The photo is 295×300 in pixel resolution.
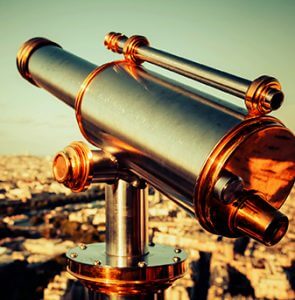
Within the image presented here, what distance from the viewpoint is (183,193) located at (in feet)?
2.48

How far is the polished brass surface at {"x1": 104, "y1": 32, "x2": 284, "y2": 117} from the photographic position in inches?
28.0

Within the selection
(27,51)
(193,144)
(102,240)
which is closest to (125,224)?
(193,144)

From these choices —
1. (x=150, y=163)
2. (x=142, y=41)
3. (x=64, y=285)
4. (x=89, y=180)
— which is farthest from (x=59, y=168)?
(x=64, y=285)

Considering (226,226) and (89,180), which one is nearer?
(226,226)

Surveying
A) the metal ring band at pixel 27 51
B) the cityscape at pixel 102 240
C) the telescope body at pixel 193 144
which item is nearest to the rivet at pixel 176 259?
the telescope body at pixel 193 144

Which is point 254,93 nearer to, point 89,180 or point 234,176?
point 234,176

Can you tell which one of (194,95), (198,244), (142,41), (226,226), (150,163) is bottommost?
(226,226)

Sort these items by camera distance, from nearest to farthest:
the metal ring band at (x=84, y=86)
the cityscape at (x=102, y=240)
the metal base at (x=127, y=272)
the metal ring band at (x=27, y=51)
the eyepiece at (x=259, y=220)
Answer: the eyepiece at (x=259, y=220), the metal base at (x=127, y=272), the metal ring band at (x=84, y=86), the metal ring band at (x=27, y=51), the cityscape at (x=102, y=240)

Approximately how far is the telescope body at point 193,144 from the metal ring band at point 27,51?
0.28 meters

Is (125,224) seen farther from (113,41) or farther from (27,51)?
(27,51)

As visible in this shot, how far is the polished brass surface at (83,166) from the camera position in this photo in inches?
34.9

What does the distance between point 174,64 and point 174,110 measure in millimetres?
124

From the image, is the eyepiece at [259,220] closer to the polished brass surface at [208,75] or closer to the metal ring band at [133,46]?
the polished brass surface at [208,75]

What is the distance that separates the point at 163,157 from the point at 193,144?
60mm
